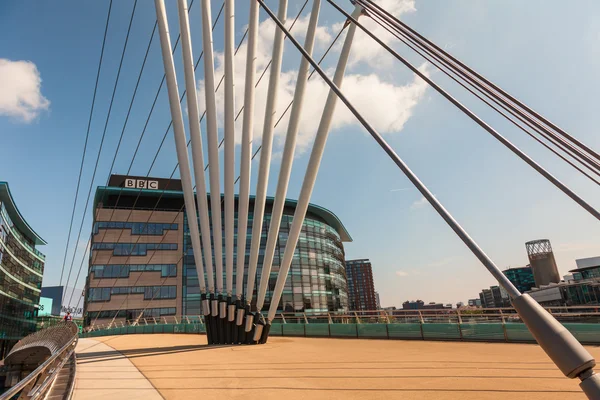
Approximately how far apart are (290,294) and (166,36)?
168ft

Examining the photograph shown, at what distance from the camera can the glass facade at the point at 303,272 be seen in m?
61.7

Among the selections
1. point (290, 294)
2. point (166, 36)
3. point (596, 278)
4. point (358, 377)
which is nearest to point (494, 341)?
point (358, 377)

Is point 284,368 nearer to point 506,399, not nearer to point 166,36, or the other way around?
point 506,399

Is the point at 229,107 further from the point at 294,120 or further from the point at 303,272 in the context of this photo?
the point at 303,272

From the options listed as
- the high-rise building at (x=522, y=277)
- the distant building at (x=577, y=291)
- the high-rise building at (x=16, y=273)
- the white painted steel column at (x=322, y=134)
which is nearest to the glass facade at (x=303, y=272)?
the high-rise building at (x=16, y=273)

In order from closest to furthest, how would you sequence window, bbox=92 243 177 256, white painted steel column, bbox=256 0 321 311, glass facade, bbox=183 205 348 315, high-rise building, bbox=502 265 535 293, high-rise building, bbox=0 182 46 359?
white painted steel column, bbox=256 0 321 311
window, bbox=92 243 177 256
glass facade, bbox=183 205 348 315
high-rise building, bbox=0 182 46 359
high-rise building, bbox=502 265 535 293

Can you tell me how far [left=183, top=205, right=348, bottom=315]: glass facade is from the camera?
6169cm

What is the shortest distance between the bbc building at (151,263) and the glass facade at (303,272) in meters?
0.16

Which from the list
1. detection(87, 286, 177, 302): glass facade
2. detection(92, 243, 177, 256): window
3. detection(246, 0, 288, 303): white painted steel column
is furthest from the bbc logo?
detection(246, 0, 288, 303): white painted steel column

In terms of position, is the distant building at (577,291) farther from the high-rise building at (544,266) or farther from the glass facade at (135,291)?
the glass facade at (135,291)

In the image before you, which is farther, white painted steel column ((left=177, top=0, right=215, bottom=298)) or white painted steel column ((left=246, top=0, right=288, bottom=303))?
white painted steel column ((left=177, top=0, right=215, bottom=298))

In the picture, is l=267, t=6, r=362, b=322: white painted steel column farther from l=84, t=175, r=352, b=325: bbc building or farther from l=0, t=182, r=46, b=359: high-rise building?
l=0, t=182, r=46, b=359: high-rise building

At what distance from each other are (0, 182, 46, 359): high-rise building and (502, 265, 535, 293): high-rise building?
7219 inches

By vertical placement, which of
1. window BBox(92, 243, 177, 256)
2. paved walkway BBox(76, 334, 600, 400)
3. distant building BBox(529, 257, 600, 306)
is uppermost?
window BBox(92, 243, 177, 256)
